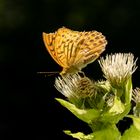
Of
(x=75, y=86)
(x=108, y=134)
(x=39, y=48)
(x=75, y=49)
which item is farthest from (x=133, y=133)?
(x=39, y=48)

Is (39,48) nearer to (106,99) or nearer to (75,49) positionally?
(75,49)

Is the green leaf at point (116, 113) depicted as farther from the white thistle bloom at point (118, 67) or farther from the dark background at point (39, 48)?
the dark background at point (39, 48)

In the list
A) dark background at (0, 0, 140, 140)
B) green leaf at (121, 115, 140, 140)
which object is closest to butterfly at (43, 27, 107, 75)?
green leaf at (121, 115, 140, 140)

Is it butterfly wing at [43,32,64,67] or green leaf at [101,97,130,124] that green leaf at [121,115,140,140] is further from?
butterfly wing at [43,32,64,67]

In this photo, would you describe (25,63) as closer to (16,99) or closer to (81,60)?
(16,99)

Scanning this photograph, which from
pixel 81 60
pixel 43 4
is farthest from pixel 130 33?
pixel 81 60

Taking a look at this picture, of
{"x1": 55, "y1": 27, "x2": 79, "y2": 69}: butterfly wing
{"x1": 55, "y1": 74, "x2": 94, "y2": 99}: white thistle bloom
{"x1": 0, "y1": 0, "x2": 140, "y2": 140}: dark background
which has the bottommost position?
{"x1": 0, "y1": 0, "x2": 140, "y2": 140}: dark background

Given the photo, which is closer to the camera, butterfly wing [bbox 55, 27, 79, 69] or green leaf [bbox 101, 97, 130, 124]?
green leaf [bbox 101, 97, 130, 124]
